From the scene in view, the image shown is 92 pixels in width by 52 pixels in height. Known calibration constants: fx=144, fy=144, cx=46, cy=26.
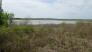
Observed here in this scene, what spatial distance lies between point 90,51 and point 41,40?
2.60 metres

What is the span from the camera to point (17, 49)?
6.08 meters

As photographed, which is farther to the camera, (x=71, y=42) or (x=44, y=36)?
(x=44, y=36)

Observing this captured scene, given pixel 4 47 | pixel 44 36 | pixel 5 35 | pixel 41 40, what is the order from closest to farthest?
pixel 4 47 → pixel 5 35 → pixel 41 40 → pixel 44 36

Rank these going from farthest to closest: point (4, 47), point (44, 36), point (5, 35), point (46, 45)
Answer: point (44, 36) < point (46, 45) < point (5, 35) < point (4, 47)

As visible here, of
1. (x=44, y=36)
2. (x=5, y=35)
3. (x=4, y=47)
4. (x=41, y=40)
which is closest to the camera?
(x=4, y=47)

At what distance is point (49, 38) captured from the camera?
8.17 m

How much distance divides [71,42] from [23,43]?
2.68m

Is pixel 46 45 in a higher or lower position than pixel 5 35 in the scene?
lower

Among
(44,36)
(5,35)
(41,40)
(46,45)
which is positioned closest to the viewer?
(5,35)

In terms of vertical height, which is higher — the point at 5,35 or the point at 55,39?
the point at 5,35

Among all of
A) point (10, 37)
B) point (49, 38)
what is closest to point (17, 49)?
point (10, 37)

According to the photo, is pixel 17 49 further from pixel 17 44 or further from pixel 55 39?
pixel 55 39

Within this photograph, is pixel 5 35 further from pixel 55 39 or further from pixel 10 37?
pixel 55 39

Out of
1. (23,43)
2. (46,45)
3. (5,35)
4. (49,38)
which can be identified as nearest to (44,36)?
(49,38)
